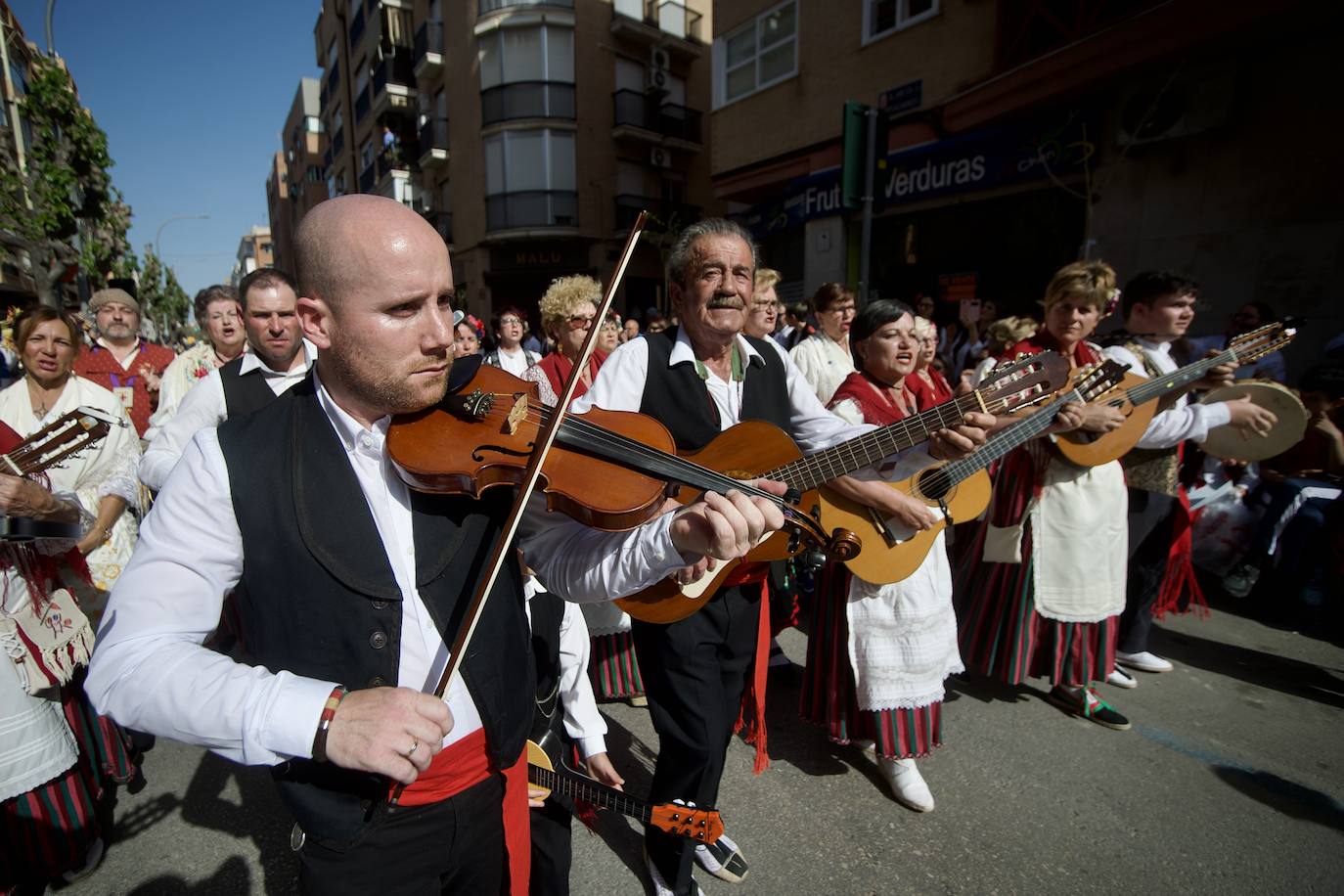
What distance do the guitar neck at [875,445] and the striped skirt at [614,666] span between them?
1657 mm

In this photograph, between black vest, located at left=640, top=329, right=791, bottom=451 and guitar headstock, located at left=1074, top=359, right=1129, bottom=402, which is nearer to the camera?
black vest, located at left=640, top=329, right=791, bottom=451

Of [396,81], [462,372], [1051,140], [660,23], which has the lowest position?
[462,372]

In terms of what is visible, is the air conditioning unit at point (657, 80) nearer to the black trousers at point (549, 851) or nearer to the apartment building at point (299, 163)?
the apartment building at point (299, 163)

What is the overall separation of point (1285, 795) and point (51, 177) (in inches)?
571

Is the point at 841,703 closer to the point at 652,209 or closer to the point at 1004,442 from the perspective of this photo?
the point at 1004,442

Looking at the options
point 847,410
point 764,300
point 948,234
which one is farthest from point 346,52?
point 847,410

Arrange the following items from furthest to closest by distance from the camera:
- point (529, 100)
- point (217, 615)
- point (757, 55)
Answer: point (529, 100) < point (757, 55) < point (217, 615)

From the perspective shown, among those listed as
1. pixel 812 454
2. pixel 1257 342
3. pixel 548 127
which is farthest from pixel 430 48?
pixel 1257 342

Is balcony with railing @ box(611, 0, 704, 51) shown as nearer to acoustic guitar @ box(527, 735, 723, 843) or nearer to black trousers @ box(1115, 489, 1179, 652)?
black trousers @ box(1115, 489, 1179, 652)

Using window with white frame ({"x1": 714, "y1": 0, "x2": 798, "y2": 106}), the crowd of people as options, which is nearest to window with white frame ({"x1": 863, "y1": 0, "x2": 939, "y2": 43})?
window with white frame ({"x1": 714, "y1": 0, "x2": 798, "y2": 106})

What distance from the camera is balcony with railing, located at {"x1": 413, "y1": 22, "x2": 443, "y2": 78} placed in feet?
69.5

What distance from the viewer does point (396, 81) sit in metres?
23.2

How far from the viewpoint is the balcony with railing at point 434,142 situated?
863 inches

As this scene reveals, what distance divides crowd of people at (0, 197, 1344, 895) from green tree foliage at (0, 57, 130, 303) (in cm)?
654
